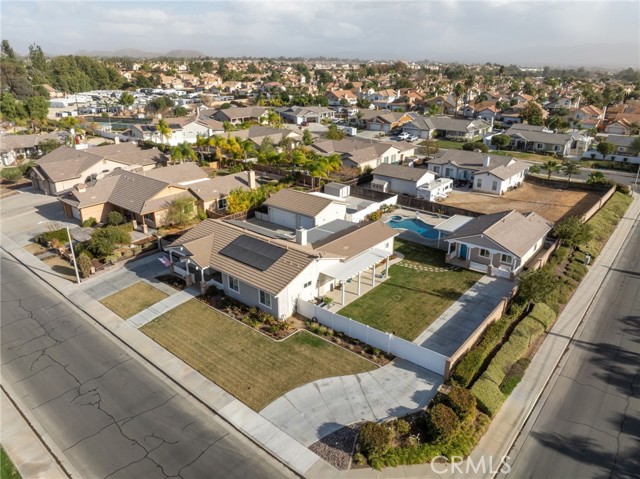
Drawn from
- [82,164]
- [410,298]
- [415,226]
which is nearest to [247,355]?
[410,298]

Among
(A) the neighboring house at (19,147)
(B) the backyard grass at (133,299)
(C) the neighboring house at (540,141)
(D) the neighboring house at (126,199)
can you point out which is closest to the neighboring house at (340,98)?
(C) the neighboring house at (540,141)

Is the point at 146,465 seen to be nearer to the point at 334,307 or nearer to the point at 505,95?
the point at 334,307

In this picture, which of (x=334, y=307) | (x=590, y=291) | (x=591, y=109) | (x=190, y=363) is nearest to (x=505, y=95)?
(x=591, y=109)

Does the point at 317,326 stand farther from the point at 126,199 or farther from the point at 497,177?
the point at 497,177

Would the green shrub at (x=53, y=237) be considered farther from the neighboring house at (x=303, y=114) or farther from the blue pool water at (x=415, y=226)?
the neighboring house at (x=303, y=114)

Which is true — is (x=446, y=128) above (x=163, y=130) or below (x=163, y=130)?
below

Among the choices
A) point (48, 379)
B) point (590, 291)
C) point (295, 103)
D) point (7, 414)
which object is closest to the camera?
point (7, 414)

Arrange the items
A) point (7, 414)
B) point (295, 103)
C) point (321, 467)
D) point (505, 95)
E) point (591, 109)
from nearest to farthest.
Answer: point (321, 467), point (7, 414), point (591, 109), point (295, 103), point (505, 95)
